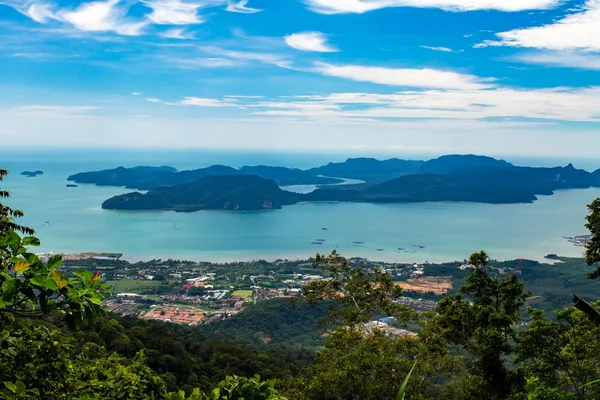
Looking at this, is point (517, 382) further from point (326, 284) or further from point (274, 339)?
point (274, 339)

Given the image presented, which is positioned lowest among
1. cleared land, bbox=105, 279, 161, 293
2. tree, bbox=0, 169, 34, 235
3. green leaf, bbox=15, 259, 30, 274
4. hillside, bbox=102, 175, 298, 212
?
cleared land, bbox=105, 279, 161, 293

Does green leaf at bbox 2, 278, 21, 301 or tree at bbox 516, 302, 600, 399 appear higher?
green leaf at bbox 2, 278, 21, 301

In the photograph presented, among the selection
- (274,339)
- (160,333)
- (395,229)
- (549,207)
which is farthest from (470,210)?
(160,333)

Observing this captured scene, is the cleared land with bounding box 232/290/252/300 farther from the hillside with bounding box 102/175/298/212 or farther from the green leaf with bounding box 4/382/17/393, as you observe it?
the hillside with bounding box 102/175/298/212

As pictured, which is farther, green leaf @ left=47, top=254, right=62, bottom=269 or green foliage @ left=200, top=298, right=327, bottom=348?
green foliage @ left=200, top=298, right=327, bottom=348

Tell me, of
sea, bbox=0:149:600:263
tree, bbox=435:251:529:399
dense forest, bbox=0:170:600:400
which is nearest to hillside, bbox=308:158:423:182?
sea, bbox=0:149:600:263

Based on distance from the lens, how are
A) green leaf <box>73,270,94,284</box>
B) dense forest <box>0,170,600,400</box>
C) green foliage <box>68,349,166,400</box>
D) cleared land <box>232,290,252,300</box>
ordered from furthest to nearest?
cleared land <box>232,290,252,300</box> < green foliage <box>68,349,166,400</box> < dense forest <box>0,170,600,400</box> < green leaf <box>73,270,94,284</box>

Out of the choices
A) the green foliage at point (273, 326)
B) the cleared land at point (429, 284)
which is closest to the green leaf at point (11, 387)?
the green foliage at point (273, 326)
